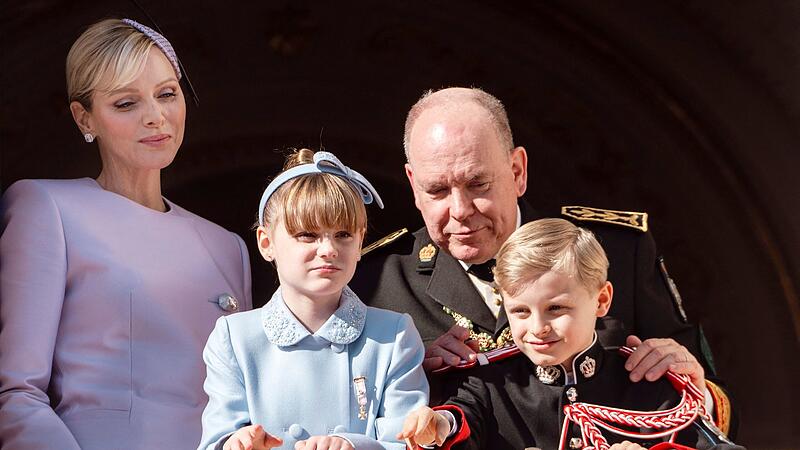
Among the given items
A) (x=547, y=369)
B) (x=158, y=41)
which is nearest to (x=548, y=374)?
(x=547, y=369)

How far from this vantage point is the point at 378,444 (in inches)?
92.7

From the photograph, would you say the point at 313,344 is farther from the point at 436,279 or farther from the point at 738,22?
the point at 738,22

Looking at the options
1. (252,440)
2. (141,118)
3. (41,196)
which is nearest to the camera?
(252,440)

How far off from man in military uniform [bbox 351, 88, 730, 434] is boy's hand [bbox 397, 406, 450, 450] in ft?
1.26

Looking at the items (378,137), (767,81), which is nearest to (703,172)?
(767,81)

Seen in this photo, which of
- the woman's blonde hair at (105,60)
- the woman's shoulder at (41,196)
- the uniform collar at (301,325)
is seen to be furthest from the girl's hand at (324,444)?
the woman's blonde hair at (105,60)

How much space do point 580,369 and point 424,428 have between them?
0.40 m

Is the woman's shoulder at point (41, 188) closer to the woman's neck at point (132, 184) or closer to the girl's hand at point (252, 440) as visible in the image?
the woman's neck at point (132, 184)

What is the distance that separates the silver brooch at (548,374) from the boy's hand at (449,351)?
0.46ft

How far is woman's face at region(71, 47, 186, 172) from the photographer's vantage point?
8.97 feet

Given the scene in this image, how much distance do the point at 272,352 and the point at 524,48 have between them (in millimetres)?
1826

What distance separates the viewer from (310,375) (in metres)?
Result: 2.44

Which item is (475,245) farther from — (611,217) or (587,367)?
(587,367)

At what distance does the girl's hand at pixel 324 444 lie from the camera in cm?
225
